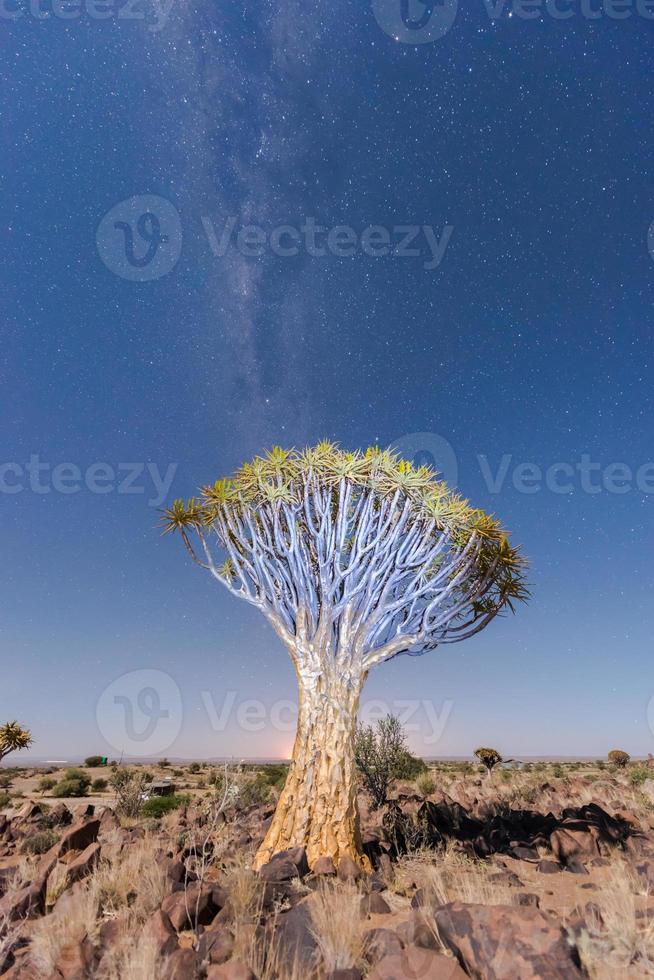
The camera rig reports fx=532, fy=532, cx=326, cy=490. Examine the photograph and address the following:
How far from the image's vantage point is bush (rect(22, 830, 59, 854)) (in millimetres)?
9773

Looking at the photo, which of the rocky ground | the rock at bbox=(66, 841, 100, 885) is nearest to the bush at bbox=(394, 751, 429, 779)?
the rocky ground

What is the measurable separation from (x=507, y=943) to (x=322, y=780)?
4.59 meters

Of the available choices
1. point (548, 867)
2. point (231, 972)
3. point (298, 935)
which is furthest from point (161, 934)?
point (548, 867)

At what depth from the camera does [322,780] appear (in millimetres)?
7828

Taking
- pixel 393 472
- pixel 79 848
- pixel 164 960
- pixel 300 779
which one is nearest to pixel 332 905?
pixel 164 960

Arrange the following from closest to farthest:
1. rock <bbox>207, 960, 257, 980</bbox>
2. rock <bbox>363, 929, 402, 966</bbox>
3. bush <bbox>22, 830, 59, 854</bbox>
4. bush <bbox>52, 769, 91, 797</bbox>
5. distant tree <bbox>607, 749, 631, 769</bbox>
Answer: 1. rock <bbox>207, 960, 257, 980</bbox>
2. rock <bbox>363, 929, 402, 966</bbox>
3. bush <bbox>22, 830, 59, 854</bbox>
4. bush <bbox>52, 769, 91, 797</bbox>
5. distant tree <bbox>607, 749, 631, 769</bbox>

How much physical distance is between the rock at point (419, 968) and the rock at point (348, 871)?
→ 3.16m

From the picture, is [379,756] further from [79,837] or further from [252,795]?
[79,837]

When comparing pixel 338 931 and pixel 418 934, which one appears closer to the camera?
pixel 418 934

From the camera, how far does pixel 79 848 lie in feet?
26.0

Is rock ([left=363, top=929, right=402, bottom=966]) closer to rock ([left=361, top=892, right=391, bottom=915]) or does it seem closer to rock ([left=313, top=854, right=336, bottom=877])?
rock ([left=361, top=892, right=391, bottom=915])

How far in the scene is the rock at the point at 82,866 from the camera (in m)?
6.35

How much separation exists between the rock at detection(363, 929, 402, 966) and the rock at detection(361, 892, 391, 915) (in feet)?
4.07

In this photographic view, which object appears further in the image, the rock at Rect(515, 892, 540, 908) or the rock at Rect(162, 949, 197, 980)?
the rock at Rect(515, 892, 540, 908)
